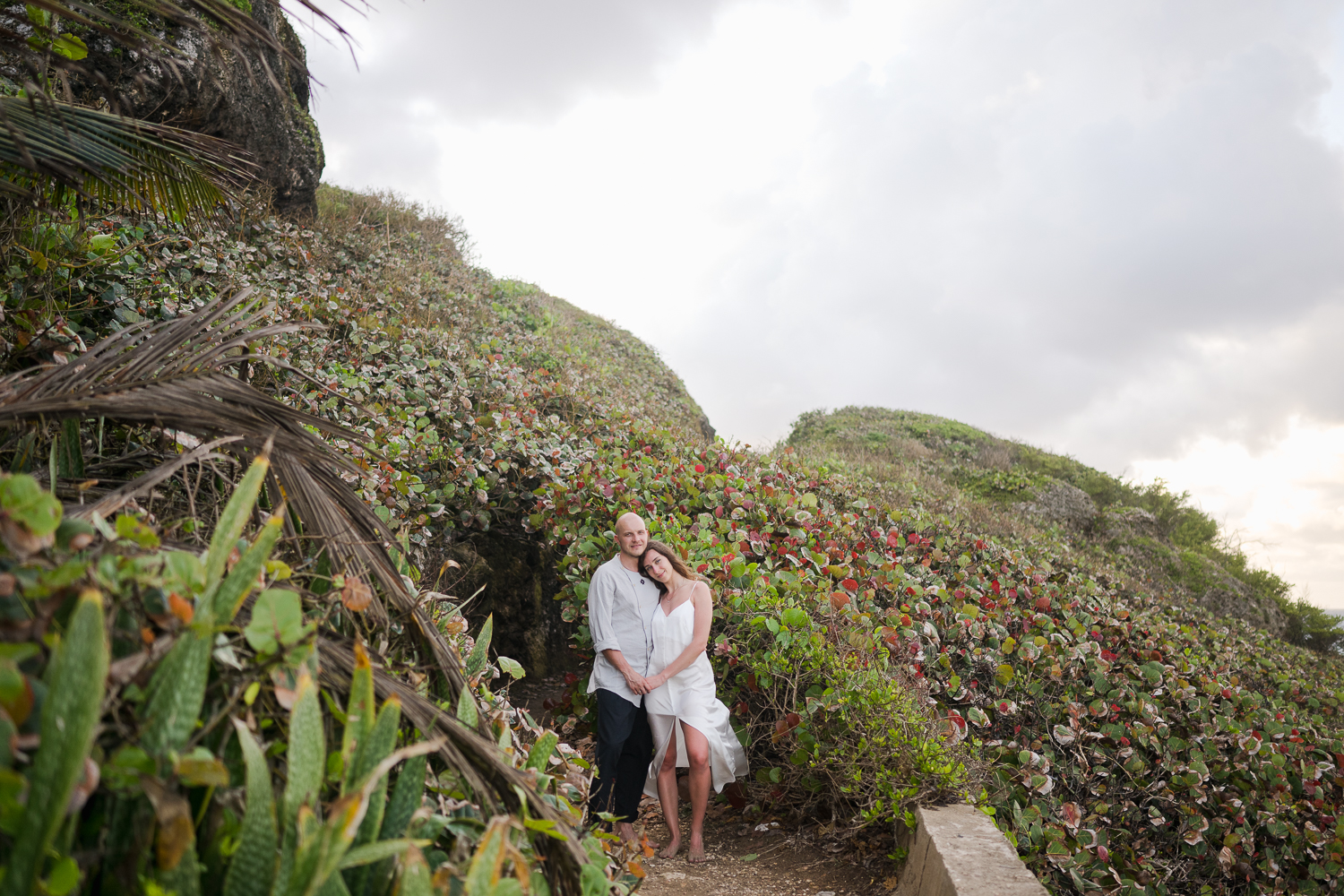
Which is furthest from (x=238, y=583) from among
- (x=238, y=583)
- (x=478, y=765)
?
(x=478, y=765)

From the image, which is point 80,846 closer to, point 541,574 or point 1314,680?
point 541,574

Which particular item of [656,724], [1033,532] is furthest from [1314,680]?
[656,724]

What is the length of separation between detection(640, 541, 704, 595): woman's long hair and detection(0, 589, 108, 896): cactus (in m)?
3.53

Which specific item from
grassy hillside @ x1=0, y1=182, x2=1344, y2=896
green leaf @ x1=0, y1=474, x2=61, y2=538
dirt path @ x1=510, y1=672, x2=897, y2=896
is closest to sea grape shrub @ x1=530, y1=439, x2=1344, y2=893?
grassy hillside @ x1=0, y1=182, x2=1344, y2=896

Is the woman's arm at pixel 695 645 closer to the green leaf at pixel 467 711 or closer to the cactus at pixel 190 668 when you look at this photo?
the green leaf at pixel 467 711

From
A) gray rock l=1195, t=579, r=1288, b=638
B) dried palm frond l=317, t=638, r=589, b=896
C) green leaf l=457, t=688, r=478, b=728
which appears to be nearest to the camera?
dried palm frond l=317, t=638, r=589, b=896

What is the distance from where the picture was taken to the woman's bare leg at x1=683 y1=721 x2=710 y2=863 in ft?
13.5

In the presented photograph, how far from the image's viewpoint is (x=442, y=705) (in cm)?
174

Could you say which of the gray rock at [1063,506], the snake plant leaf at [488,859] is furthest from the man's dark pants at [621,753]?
the gray rock at [1063,506]

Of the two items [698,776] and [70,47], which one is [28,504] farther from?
[698,776]

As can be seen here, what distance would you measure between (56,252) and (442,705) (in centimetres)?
365

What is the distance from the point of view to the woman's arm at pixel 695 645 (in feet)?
13.7

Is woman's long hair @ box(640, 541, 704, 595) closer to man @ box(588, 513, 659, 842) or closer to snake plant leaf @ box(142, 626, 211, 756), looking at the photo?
man @ box(588, 513, 659, 842)

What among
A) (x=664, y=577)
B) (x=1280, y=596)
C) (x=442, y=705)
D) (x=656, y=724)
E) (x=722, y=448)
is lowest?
(x=656, y=724)
